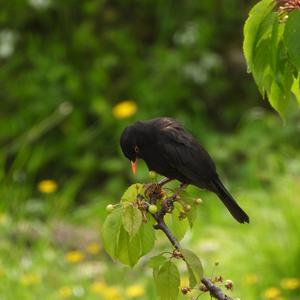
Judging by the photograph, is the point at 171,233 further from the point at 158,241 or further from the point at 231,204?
the point at 158,241

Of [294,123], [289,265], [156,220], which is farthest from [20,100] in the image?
[156,220]

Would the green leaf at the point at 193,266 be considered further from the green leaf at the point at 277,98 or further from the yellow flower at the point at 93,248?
the yellow flower at the point at 93,248

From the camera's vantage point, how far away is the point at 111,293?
458 cm

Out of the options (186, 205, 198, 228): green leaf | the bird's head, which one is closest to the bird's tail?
the bird's head

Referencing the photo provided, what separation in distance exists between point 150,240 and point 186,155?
560mm

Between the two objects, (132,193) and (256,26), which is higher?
(256,26)

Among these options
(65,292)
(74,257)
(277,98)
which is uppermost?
(277,98)

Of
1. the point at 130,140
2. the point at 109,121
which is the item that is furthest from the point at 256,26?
the point at 109,121

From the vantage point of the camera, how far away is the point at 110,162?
7.21 m

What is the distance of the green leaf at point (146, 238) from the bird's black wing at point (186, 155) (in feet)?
1.71

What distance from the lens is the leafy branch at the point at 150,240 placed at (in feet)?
5.98

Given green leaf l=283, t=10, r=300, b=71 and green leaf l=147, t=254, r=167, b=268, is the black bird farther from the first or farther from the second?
green leaf l=283, t=10, r=300, b=71

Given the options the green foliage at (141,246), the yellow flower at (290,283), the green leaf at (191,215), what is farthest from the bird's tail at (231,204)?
the yellow flower at (290,283)

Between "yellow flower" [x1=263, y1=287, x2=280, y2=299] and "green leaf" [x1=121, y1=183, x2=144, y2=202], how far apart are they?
2.27 metres
